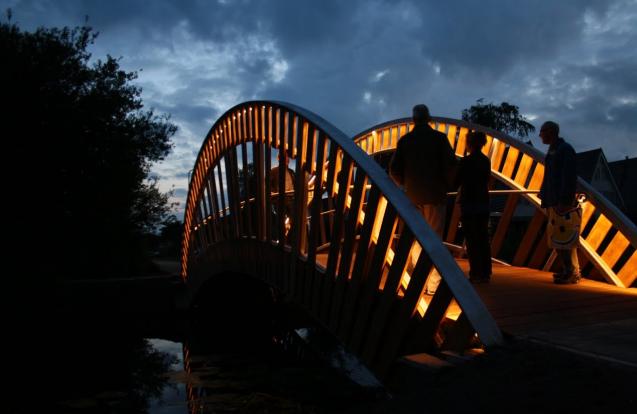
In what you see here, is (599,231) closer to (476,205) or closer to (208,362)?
(476,205)

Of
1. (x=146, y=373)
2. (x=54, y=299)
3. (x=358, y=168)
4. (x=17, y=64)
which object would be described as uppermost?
(x=17, y=64)

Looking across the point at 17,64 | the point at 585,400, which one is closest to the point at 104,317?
the point at 17,64

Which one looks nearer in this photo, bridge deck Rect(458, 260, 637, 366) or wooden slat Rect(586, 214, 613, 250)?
bridge deck Rect(458, 260, 637, 366)

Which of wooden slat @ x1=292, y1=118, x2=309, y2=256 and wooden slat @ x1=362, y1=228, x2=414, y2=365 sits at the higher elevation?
wooden slat @ x1=292, y1=118, x2=309, y2=256

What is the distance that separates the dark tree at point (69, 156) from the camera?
758 inches

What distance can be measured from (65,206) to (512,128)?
23839 millimetres

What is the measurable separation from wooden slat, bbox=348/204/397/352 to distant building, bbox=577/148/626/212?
24887 mm

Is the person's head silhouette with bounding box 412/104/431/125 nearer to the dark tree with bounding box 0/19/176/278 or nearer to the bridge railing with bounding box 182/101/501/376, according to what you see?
the bridge railing with bounding box 182/101/501/376

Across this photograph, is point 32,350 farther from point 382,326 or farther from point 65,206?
point 382,326

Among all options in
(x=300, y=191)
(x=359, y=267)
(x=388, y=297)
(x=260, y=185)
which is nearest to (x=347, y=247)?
(x=359, y=267)

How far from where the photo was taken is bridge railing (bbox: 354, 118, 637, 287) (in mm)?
6316

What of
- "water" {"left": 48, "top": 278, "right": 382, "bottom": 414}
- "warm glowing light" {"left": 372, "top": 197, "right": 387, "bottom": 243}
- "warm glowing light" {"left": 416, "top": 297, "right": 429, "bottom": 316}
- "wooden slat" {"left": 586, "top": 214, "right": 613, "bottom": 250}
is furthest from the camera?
"water" {"left": 48, "top": 278, "right": 382, "bottom": 414}

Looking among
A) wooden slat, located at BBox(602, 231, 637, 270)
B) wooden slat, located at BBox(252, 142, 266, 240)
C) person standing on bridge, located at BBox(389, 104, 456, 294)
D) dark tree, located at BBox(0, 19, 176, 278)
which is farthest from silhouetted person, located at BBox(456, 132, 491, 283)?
dark tree, located at BBox(0, 19, 176, 278)

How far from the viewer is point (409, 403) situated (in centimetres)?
358
